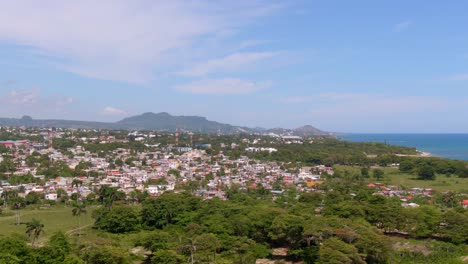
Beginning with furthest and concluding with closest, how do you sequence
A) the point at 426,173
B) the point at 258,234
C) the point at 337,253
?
the point at 426,173 < the point at 258,234 < the point at 337,253

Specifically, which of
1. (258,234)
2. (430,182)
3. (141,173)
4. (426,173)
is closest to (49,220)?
(258,234)

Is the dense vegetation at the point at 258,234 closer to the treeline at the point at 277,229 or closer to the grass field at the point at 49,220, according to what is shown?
the treeline at the point at 277,229

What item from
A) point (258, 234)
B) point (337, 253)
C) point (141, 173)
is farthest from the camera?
point (141, 173)

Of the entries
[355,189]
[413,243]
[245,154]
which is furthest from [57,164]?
[413,243]

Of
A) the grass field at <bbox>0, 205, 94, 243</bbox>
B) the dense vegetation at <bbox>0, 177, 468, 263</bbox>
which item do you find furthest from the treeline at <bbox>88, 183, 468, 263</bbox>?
the grass field at <bbox>0, 205, 94, 243</bbox>

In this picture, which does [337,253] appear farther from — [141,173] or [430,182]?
[141,173]

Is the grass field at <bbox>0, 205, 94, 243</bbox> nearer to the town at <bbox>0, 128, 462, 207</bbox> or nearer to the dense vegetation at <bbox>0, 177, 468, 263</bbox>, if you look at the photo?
the dense vegetation at <bbox>0, 177, 468, 263</bbox>

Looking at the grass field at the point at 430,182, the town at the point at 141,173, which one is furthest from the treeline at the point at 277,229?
the grass field at the point at 430,182

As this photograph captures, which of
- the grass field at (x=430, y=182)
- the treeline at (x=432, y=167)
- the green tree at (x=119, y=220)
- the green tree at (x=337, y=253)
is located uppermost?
the treeline at (x=432, y=167)

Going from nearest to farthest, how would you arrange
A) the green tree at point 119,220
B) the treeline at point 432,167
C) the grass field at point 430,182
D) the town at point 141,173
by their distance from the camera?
the green tree at point 119,220 < the town at point 141,173 < the grass field at point 430,182 < the treeline at point 432,167
